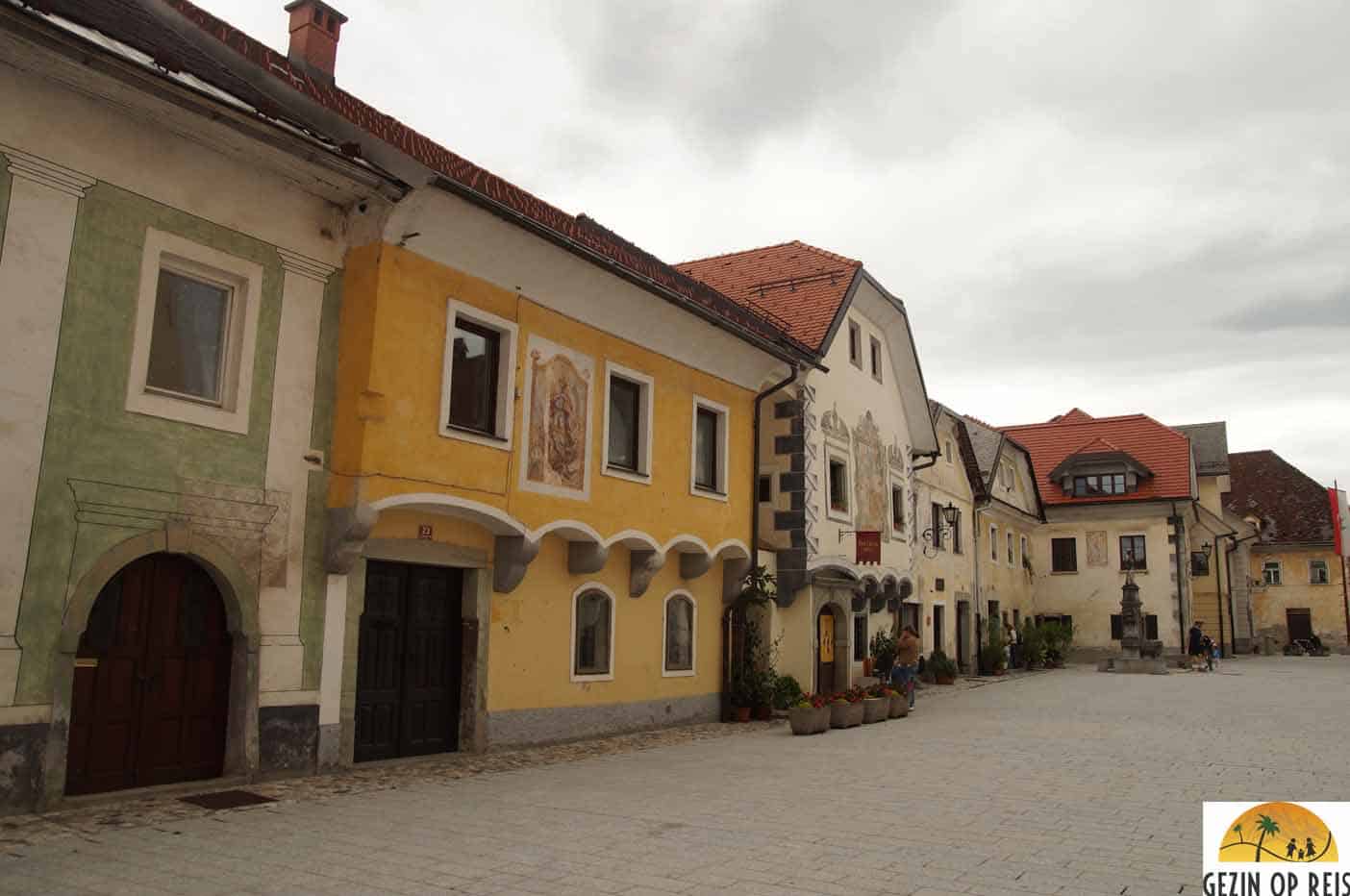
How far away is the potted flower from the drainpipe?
2.96 meters

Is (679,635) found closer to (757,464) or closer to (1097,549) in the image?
(757,464)

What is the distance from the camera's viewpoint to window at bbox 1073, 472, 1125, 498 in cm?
4391

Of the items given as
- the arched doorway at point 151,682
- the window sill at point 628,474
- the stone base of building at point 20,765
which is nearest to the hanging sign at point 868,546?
the window sill at point 628,474

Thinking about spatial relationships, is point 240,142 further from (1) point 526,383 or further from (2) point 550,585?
(2) point 550,585

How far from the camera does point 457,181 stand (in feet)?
37.4

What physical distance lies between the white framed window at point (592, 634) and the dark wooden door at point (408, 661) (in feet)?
6.73

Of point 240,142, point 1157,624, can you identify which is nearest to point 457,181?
point 240,142

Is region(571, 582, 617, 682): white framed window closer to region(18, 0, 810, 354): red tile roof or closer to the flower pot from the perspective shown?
the flower pot

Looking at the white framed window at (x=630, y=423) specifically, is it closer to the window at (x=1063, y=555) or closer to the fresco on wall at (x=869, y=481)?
the fresco on wall at (x=869, y=481)

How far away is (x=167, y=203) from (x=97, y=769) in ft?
16.7

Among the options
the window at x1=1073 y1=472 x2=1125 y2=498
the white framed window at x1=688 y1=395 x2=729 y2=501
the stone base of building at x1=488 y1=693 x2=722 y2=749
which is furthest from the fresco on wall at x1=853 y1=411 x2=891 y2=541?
the window at x1=1073 y1=472 x2=1125 y2=498

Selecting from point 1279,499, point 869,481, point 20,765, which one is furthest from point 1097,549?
point 20,765

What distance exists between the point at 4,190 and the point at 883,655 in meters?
18.2

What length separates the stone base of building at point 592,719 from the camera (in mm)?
13172
